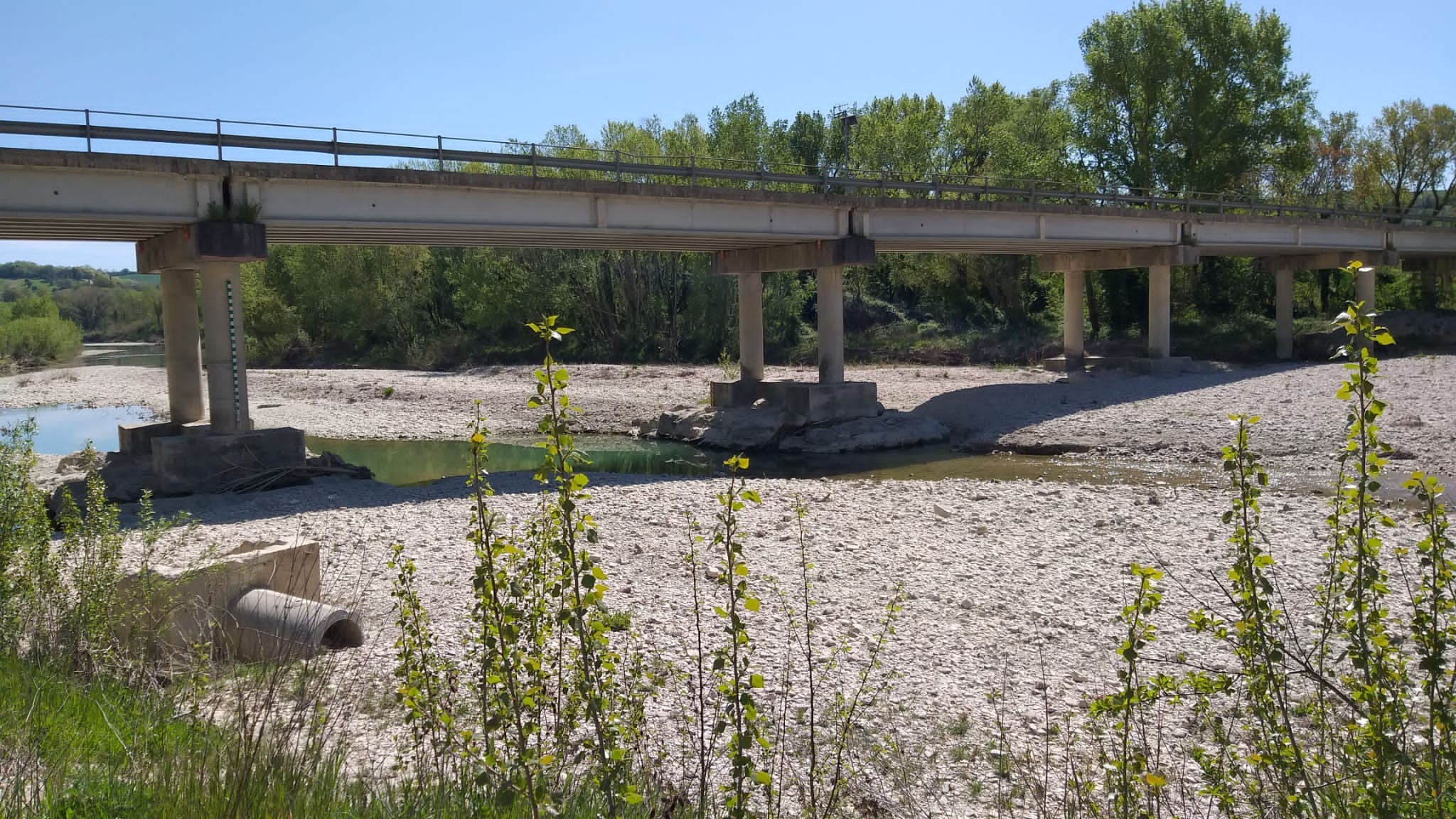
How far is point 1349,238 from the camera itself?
44.4m

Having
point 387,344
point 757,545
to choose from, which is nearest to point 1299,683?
point 757,545

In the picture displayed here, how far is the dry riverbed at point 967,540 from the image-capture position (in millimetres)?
9391

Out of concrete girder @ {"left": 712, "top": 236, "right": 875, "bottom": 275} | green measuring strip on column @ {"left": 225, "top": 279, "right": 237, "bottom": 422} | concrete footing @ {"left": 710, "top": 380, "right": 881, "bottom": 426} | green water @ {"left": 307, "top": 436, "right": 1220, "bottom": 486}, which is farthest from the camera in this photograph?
concrete girder @ {"left": 712, "top": 236, "right": 875, "bottom": 275}

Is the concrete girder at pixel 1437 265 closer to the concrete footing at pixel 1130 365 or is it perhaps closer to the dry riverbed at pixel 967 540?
the dry riverbed at pixel 967 540

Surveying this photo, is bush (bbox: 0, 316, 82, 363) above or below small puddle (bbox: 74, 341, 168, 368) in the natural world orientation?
above

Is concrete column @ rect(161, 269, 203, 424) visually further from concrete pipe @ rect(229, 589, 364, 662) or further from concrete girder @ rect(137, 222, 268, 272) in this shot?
concrete pipe @ rect(229, 589, 364, 662)

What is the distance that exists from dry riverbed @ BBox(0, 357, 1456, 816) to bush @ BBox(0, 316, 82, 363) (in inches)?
2253

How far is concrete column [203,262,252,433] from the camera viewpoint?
21344 mm

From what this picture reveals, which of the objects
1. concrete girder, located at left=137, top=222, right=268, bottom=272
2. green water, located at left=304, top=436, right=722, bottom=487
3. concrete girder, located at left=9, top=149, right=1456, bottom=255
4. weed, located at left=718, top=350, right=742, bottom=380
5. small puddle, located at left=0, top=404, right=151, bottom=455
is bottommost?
green water, located at left=304, top=436, right=722, bottom=487

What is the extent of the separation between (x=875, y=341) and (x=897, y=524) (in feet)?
123

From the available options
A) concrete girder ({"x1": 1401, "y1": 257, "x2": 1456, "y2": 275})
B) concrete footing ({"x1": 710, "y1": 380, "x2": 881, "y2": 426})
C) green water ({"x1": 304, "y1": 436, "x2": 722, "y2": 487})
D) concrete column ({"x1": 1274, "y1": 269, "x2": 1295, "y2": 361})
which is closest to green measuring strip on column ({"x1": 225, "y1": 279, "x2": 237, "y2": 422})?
green water ({"x1": 304, "y1": 436, "x2": 722, "y2": 487})

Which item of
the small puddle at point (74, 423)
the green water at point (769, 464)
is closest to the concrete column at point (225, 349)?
the green water at point (769, 464)

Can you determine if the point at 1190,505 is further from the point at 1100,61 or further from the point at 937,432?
the point at 1100,61

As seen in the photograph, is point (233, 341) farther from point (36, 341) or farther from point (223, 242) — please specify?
point (36, 341)
